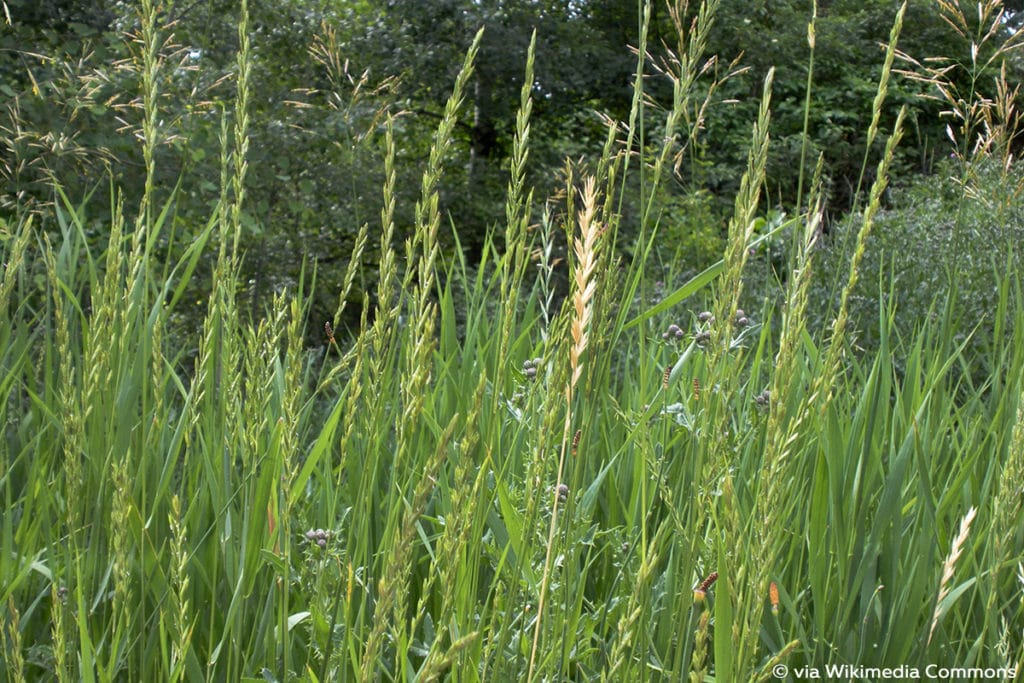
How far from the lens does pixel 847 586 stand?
1.32 metres

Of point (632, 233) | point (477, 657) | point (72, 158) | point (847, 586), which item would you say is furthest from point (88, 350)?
point (632, 233)

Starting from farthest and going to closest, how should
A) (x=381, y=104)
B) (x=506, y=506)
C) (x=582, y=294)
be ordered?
(x=381, y=104), (x=506, y=506), (x=582, y=294)

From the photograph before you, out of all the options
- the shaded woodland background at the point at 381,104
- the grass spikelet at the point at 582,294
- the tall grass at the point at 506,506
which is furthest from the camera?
the shaded woodland background at the point at 381,104

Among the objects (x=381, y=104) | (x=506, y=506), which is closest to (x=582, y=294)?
(x=506, y=506)

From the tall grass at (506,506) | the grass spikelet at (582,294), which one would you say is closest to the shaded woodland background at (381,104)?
the tall grass at (506,506)

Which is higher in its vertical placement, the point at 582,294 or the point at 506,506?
the point at 582,294

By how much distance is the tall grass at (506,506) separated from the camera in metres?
0.80

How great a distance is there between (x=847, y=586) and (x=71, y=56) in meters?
4.96

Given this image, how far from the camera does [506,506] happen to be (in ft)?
4.10

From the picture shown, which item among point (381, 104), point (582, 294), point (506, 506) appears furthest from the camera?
point (381, 104)

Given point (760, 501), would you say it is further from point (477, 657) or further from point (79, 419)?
point (79, 419)

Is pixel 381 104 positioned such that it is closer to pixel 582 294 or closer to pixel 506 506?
pixel 506 506

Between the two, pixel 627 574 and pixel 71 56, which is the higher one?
pixel 71 56

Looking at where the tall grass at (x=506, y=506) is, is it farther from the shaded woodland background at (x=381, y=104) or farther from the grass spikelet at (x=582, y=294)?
the shaded woodland background at (x=381, y=104)
